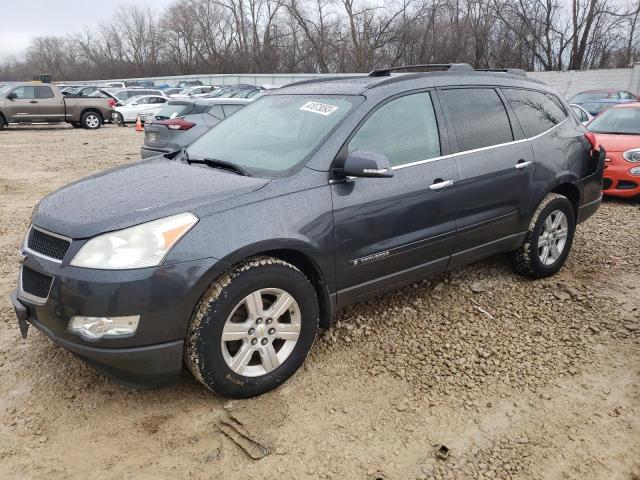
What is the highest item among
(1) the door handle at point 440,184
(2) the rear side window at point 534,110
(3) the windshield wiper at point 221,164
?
(2) the rear side window at point 534,110

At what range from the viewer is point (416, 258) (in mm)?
3504

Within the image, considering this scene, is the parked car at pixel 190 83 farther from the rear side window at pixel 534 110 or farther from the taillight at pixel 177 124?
the rear side window at pixel 534 110

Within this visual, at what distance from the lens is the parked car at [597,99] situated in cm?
1465

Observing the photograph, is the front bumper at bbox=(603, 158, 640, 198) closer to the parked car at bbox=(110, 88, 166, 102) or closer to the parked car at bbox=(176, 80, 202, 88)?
the parked car at bbox=(110, 88, 166, 102)

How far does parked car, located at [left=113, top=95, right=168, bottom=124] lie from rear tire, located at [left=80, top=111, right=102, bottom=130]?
1.00 m

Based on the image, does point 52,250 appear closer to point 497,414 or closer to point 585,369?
point 497,414

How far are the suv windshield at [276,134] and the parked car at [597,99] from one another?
13.4 m

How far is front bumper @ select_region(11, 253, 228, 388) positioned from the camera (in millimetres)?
2410

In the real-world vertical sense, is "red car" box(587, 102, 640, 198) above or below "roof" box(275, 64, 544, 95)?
below

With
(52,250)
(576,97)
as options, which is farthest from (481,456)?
(576,97)

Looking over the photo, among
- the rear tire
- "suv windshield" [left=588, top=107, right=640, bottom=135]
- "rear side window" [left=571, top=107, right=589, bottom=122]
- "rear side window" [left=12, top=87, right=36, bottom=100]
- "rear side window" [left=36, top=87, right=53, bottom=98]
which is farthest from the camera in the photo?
the rear tire

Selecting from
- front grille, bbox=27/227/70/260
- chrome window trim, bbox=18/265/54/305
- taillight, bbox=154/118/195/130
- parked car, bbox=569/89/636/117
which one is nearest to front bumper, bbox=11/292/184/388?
chrome window trim, bbox=18/265/54/305

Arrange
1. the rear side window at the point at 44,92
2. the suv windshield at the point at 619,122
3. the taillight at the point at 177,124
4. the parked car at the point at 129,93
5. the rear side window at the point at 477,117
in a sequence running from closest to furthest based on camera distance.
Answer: the rear side window at the point at 477,117, the suv windshield at the point at 619,122, the taillight at the point at 177,124, the rear side window at the point at 44,92, the parked car at the point at 129,93

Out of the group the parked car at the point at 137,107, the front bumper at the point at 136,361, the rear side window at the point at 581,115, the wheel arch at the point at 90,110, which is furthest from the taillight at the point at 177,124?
the parked car at the point at 137,107
